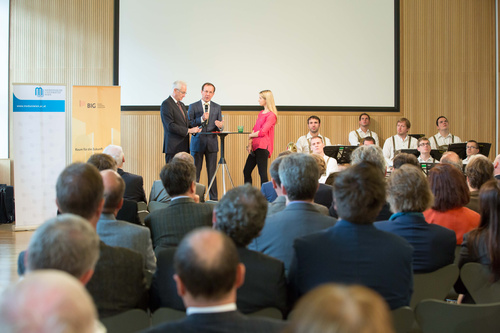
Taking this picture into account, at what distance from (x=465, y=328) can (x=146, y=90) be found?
753cm

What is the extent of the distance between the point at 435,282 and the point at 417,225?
292mm

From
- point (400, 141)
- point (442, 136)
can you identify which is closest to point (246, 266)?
point (400, 141)

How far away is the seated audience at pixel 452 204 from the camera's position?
2.90 m

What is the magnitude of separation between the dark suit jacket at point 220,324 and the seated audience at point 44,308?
0.39m

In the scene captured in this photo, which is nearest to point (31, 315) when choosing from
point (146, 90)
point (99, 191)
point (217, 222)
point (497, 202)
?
point (217, 222)

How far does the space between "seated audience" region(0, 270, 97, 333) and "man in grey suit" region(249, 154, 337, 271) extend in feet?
5.05

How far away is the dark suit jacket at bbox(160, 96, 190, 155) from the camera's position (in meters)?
7.32

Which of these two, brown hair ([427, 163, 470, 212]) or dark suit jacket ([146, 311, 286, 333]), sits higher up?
brown hair ([427, 163, 470, 212])

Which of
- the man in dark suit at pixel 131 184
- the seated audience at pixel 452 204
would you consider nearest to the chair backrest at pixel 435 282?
the seated audience at pixel 452 204

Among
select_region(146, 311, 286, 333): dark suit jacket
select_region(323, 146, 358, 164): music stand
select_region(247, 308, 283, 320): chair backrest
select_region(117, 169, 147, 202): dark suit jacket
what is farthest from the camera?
select_region(323, 146, 358, 164): music stand

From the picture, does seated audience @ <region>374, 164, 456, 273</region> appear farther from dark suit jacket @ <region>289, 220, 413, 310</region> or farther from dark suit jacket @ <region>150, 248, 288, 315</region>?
dark suit jacket @ <region>150, 248, 288, 315</region>

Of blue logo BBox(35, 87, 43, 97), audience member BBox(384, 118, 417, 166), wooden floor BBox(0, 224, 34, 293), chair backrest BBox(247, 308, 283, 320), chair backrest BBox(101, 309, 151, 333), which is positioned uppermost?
blue logo BBox(35, 87, 43, 97)

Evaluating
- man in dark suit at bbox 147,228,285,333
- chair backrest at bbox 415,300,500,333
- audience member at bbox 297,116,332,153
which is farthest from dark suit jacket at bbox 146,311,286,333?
audience member at bbox 297,116,332,153

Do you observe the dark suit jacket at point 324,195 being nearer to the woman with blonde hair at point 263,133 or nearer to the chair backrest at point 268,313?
the chair backrest at point 268,313
